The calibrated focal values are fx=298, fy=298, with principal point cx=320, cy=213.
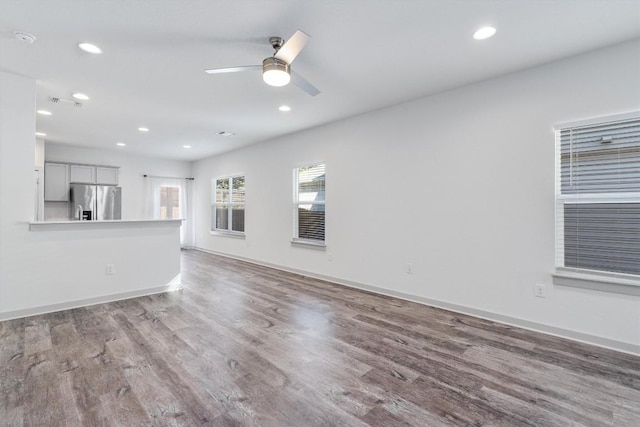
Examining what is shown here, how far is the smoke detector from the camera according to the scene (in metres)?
2.51

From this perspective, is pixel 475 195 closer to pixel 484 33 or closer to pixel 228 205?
pixel 484 33

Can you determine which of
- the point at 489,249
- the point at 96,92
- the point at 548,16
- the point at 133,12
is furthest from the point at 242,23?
the point at 489,249

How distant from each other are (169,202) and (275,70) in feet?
24.7

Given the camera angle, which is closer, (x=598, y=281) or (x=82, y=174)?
(x=598, y=281)

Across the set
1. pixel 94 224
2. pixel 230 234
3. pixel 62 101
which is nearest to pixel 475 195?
pixel 94 224

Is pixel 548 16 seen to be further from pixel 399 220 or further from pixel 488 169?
Answer: pixel 399 220

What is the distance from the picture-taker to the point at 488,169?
338cm

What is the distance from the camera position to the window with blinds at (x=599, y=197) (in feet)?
8.69

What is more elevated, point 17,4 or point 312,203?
point 17,4

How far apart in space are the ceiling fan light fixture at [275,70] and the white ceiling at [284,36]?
0.31m

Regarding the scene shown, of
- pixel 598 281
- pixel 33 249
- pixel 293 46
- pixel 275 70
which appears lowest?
pixel 598 281

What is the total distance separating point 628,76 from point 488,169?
4.31ft

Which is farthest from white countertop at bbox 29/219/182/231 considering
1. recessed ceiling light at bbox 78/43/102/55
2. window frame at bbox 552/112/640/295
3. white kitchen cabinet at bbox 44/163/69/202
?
window frame at bbox 552/112/640/295

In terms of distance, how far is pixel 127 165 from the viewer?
775 centimetres
